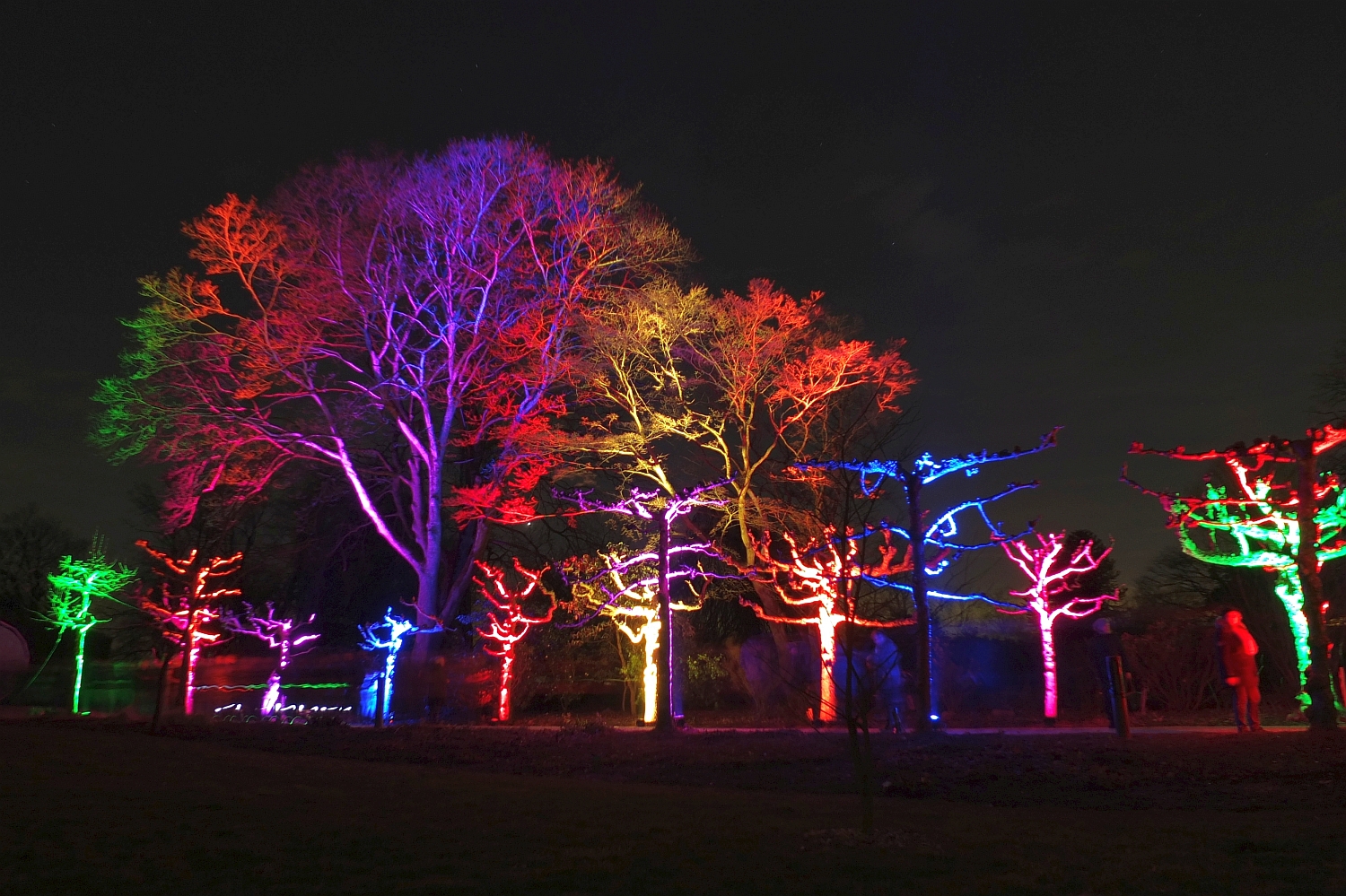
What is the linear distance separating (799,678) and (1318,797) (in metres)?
12.3

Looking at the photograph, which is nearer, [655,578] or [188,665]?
[655,578]

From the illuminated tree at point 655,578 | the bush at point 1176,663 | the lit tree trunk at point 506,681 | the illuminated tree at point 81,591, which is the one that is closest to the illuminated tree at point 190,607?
the illuminated tree at point 81,591

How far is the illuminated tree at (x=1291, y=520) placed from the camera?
10445 millimetres

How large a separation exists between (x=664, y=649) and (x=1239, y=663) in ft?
26.3

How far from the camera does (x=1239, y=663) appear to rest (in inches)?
457

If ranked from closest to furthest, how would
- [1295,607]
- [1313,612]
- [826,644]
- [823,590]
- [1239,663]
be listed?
[1313,612]
[1239,663]
[1295,607]
[823,590]
[826,644]

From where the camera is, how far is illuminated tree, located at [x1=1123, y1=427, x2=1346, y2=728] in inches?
411

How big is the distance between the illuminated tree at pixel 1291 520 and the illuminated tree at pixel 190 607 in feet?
55.0

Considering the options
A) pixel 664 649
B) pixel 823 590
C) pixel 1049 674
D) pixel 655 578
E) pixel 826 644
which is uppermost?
pixel 655 578

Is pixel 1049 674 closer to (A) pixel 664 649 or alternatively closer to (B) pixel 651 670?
(A) pixel 664 649

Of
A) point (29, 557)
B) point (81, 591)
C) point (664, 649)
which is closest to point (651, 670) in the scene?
point (664, 649)

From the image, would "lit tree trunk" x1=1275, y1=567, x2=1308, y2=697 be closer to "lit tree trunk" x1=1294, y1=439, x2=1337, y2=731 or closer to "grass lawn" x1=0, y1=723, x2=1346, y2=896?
"lit tree trunk" x1=1294, y1=439, x2=1337, y2=731

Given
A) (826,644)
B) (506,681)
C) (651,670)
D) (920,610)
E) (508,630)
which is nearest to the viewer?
(920,610)

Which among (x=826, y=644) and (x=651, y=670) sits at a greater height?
(x=826, y=644)
